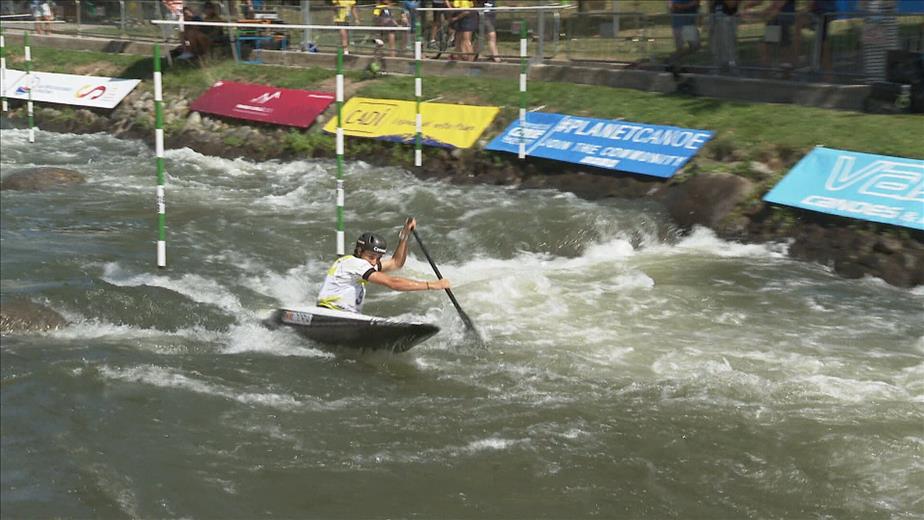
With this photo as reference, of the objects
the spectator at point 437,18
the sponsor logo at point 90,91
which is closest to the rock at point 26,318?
the spectator at point 437,18

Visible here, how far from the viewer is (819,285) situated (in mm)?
11812

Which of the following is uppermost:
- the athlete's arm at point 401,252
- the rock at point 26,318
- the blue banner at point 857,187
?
the blue banner at point 857,187

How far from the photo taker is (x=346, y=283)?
10172mm

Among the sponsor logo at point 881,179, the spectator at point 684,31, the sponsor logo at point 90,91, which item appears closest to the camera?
the sponsor logo at point 881,179

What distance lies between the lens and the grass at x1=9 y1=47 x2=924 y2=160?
45.6ft

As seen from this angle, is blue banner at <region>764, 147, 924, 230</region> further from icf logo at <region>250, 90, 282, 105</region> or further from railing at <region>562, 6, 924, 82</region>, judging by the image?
icf logo at <region>250, 90, 282, 105</region>

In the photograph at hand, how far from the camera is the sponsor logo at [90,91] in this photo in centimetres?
2367

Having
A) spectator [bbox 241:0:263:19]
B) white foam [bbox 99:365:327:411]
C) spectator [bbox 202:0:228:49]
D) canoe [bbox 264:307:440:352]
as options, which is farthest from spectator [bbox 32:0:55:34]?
white foam [bbox 99:365:327:411]

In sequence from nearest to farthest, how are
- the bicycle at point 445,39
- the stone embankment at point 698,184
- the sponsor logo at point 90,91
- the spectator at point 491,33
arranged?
1. the stone embankment at point 698,184
2. the spectator at point 491,33
3. the bicycle at point 445,39
4. the sponsor logo at point 90,91

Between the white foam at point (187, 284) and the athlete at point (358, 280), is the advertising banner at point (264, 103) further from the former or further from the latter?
the athlete at point (358, 280)

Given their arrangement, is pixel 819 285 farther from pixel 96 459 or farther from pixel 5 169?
pixel 5 169

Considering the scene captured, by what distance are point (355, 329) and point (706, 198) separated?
5.96 meters

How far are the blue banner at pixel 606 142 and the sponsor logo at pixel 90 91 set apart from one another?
35.7ft

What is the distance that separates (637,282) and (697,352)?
225 cm
